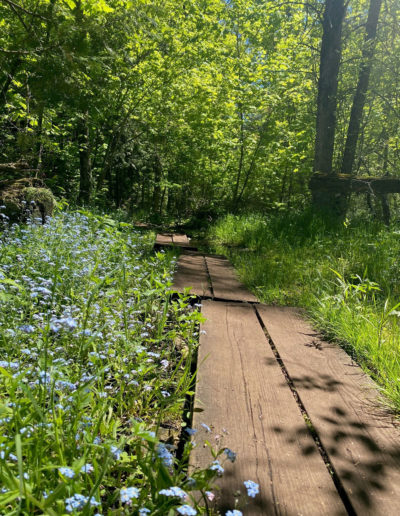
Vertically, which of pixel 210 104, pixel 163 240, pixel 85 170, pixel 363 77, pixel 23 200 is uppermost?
Answer: pixel 363 77

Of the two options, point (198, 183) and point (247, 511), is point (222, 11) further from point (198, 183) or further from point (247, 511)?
point (247, 511)

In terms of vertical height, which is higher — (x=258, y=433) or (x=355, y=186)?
(x=355, y=186)

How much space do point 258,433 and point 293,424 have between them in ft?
0.62

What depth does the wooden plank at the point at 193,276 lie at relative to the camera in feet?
11.9

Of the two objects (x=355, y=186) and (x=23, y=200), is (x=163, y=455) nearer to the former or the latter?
(x=23, y=200)

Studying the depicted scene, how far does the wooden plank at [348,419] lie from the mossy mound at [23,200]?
14.7 feet

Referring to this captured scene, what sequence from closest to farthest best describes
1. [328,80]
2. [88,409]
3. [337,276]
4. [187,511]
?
1. [187,511]
2. [88,409]
3. [337,276]
4. [328,80]

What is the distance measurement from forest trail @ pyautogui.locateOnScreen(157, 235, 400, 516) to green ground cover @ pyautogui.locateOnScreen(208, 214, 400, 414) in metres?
0.18

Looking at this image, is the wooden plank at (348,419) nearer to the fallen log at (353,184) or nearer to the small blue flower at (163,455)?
the small blue flower at (163,455)

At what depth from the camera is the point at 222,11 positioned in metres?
10.2

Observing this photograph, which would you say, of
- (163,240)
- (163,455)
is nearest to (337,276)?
(163,455)

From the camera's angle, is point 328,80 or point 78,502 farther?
point 328,80

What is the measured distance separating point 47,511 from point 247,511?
624mm

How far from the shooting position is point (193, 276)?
427 centimetres
